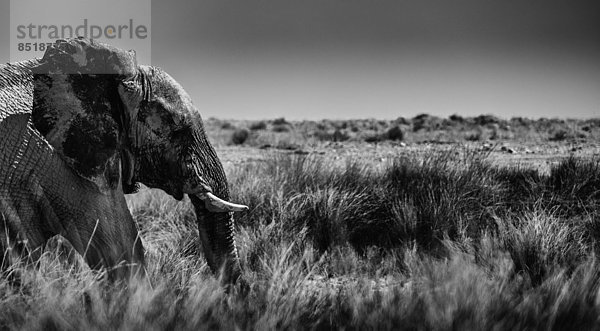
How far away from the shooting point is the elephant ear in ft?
12.3

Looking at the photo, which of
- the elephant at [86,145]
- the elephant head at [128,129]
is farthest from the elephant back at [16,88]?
the elephant head at [128,129]

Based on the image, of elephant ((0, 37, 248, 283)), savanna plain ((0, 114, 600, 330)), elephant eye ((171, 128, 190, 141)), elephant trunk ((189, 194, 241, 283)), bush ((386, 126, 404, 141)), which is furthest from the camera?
bush ((386, 126, 404, 141))

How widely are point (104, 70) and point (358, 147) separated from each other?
1354 cm

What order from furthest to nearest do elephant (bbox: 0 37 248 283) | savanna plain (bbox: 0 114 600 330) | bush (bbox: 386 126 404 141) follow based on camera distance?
bush (bbox: 386 126 404 141) < elephant (bbox: 0 37 248 283) < savanna plain (bbox: 0 114 600 330)

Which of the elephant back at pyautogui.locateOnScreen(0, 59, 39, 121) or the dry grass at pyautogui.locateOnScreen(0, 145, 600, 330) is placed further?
the elephant back at pyautogui.locateOnScreen(0, 59, 39, 121)

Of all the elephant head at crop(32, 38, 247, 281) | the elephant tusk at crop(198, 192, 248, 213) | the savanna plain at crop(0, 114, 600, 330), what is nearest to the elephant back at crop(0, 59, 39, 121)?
the elephant head at crop(32, 38, 247, 281)

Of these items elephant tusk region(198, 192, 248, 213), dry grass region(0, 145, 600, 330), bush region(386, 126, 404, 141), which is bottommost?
dry grass region(0, 145, 600, 330)

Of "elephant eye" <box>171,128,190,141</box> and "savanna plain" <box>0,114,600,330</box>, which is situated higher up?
"elephant eye" <box>171,128,190,141</box>

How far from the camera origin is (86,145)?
3.78 m

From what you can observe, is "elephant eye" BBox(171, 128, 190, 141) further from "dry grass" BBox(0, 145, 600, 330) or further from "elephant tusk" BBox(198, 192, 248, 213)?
"dry grass" BBox(0, 145, 600, 330)

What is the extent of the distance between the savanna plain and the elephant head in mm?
463

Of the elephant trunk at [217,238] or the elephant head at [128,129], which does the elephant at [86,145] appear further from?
the elephant trunk at [217,238]

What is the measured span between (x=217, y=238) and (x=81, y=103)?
132 cm

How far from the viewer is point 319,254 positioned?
6.18 m
